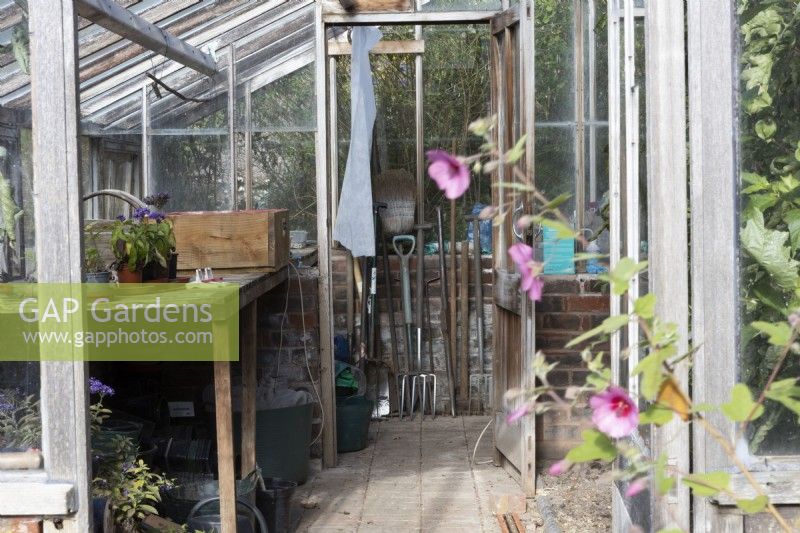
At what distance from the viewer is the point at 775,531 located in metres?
2.70

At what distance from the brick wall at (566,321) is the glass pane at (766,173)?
2861 mm

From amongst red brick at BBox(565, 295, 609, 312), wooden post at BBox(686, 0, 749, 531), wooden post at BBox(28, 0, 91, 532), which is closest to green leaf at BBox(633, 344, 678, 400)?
wooden post at BBox(686, 0, 749, 531)

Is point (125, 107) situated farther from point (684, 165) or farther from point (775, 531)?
point (775, 531)

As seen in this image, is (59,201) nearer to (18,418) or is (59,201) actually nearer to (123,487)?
(18,418)

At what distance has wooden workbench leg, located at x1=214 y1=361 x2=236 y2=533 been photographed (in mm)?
3639

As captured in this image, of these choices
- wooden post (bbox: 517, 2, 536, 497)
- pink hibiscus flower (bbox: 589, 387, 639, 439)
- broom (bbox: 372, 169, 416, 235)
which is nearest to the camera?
pink hibiscus flower (bbox: 589, 387, 639, 439)

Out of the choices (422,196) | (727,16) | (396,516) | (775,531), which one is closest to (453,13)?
(422,196)

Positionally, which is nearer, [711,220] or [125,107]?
[711,220]

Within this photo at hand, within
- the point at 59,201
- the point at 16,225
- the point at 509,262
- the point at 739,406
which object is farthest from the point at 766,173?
the point at 509,262

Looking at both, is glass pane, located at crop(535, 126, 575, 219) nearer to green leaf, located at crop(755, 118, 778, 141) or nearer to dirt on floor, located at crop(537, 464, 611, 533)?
dirt on floor, located at crop(537, 464, 611, 533)

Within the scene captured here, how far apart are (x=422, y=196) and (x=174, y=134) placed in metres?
1.66

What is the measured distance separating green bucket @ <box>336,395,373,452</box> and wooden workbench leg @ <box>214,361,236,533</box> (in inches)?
86.7

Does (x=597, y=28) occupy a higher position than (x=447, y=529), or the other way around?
(x=597, y=28)

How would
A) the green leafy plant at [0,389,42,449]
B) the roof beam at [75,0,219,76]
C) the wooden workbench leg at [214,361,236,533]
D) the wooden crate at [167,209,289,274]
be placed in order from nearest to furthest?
the green leafy plant at [0,389,42,449] → the wooden workbench leg at [214,361,236,533] → the roof beam at [75,0,219,76] → the wooden crate at [167,209,289,274]
